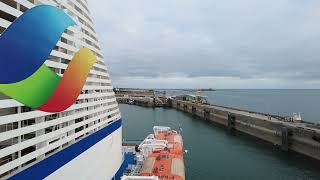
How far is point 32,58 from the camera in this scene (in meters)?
8.16

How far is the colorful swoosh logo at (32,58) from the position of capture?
7527 mm

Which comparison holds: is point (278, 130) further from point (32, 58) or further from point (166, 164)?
point (32, 58)

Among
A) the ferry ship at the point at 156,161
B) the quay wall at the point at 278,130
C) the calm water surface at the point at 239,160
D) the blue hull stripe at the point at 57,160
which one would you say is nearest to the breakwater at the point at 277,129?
the quay wall at the point at 278,130

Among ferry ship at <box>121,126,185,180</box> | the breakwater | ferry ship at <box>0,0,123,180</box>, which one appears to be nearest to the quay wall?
the breakwater

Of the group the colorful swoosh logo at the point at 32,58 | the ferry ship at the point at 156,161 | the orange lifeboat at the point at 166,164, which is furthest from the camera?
the orange lifeboat at the point at 166,164

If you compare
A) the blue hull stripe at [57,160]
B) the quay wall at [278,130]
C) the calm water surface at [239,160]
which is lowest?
the calm water surface at [239,160]

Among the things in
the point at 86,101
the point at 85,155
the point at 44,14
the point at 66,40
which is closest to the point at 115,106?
the point at 86,101

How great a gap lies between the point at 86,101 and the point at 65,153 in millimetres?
3840

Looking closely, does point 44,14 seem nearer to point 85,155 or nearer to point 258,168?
point 85,155

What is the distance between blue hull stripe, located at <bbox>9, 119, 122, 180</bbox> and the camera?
9.44m

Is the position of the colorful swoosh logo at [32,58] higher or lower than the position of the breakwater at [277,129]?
higher

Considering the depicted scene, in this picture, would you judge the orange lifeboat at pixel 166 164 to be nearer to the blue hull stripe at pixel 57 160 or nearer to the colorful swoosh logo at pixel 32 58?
the blue hull stripe at pixel 57 160

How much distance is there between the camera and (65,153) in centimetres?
1192

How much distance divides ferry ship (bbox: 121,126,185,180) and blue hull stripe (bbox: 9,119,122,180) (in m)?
5.79
